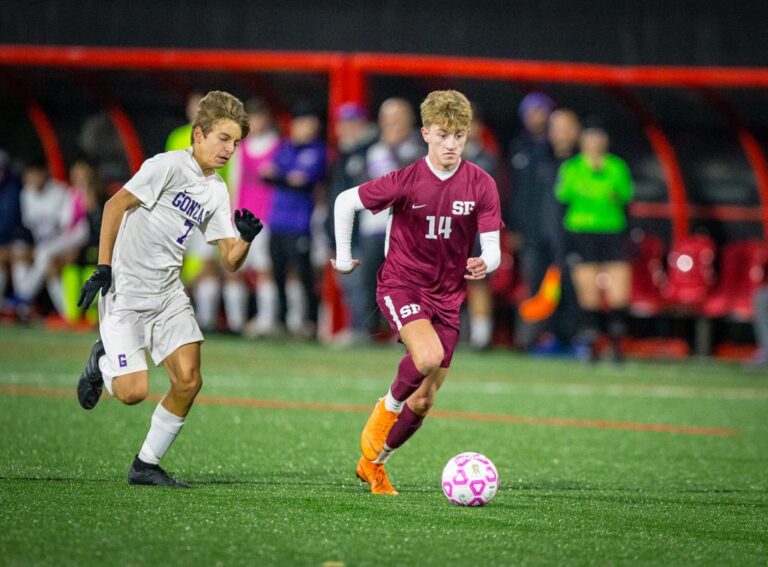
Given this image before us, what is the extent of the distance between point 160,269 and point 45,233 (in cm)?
1155

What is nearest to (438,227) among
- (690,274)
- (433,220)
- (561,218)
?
(433,220)

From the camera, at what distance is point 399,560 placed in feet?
16.7

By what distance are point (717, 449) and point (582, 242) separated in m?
6.27

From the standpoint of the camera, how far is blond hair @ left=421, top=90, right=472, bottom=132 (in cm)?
692

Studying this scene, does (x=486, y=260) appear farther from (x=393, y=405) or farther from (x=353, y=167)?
(x=353, y=167)

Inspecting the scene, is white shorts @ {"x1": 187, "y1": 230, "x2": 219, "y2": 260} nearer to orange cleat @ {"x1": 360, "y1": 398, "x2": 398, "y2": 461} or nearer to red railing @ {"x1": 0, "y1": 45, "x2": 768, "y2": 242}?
red railing @ {"x1": 0, "y1": 45, "x2": 768, "y2": 242}

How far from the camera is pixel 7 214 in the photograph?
18.2 metres

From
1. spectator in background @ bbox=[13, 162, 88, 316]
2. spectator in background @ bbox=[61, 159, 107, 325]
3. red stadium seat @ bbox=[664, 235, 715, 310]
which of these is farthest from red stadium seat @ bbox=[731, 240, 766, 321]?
spectator in background @ bbox=[13, 162, 88, 316]

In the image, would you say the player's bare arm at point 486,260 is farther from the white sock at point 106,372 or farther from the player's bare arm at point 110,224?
the white sock at point 106,372

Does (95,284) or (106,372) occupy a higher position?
(95,284)

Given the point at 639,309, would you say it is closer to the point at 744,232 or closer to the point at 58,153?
the point at 744,232

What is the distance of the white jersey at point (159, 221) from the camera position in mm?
6875

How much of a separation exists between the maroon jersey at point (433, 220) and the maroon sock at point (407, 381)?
0.38 m

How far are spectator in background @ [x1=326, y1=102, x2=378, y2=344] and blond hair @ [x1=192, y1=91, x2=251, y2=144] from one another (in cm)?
767
